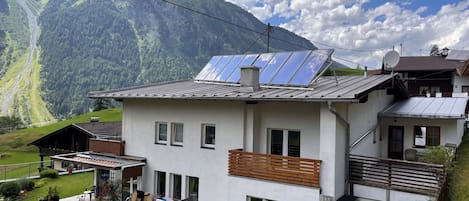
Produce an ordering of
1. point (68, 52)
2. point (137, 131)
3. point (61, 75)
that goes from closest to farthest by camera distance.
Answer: point (137, 131)
point (61, 75)
point (68, 52)

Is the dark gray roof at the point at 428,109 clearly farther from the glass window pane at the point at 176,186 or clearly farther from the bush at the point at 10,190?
the bush at the point at 10,190

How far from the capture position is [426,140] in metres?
18.0

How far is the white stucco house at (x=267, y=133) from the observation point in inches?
461

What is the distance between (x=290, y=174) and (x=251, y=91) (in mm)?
3504

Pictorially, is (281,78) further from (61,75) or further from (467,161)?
(61,75)

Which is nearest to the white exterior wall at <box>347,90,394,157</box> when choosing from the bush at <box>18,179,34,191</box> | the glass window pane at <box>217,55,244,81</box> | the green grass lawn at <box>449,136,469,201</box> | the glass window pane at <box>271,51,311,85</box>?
the glass window pane at <box>271,51,311,85</box>

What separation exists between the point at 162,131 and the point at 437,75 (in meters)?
37.6

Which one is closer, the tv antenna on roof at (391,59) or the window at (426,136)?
the tv antenna on roof at (391,59)

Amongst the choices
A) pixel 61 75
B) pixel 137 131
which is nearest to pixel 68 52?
pixel 61 75

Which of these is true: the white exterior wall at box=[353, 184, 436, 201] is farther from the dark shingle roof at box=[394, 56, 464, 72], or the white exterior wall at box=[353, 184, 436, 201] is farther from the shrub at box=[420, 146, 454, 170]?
the dark shingle roof at box=[394, 56, 464, 72]

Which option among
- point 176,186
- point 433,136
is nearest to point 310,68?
Answer: point 176,186

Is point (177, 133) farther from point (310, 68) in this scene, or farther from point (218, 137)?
point (310, 68)

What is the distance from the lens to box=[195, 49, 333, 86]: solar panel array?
45.9 feet

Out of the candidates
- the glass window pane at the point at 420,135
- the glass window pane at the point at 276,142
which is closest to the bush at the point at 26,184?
the glass window pane at the point at 276,142
